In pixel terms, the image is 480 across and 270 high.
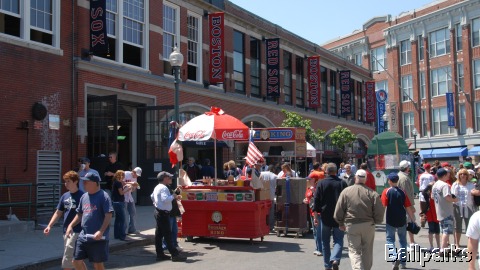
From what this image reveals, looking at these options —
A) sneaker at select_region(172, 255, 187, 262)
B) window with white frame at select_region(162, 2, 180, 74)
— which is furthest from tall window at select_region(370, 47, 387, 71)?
sneaker at select_region(172, 255, 187, 262)

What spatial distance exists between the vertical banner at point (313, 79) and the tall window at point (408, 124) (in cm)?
2591

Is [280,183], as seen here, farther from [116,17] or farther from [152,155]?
[116,17]

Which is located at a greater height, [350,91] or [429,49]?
[429,49]

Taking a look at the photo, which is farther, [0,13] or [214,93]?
[214,93]

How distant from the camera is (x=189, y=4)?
22.6 m

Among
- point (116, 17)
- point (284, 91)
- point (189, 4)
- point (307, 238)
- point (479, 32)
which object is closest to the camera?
point (307, 238)

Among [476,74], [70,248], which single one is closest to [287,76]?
[70,248]

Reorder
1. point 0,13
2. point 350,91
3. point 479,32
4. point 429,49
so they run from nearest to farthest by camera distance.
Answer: point 0,13
point 350,91
point 479,32
point 429,49

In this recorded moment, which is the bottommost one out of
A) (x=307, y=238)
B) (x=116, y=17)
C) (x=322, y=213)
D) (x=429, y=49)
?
(x=307, y=238)

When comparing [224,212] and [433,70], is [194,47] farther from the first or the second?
[433,70]

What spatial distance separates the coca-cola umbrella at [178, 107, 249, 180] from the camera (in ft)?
41.7

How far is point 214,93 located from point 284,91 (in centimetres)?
808

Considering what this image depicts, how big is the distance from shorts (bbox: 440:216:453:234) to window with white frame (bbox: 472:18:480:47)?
139 ft

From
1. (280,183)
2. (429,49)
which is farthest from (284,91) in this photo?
(429,49)
